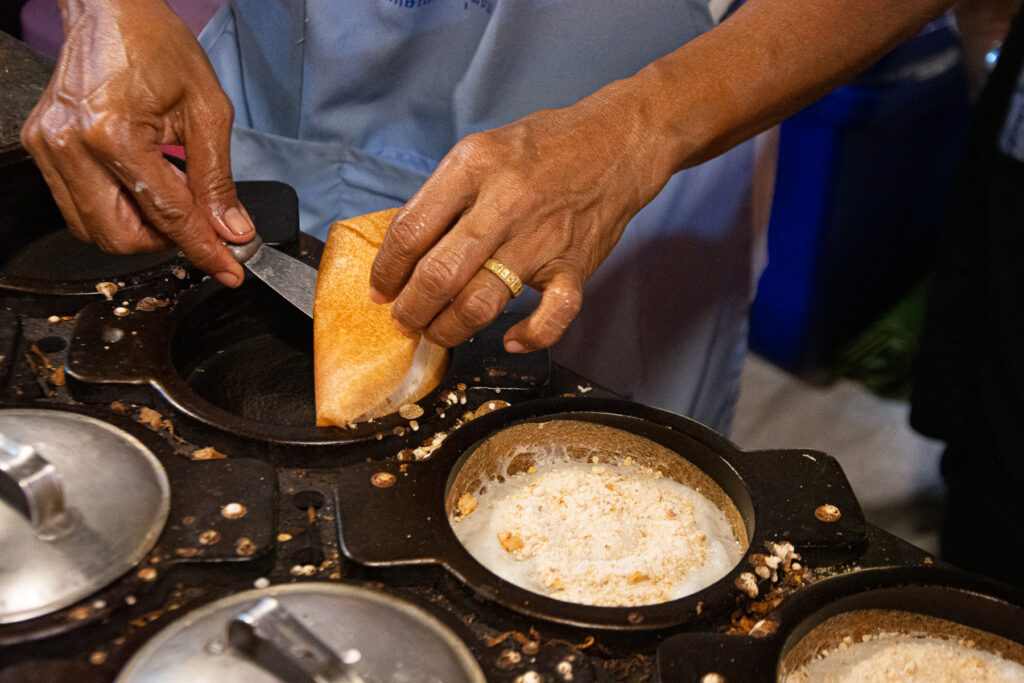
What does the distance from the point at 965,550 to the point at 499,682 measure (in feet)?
5.66

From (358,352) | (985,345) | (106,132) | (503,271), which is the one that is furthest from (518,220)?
(985,345)

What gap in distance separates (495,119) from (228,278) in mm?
658

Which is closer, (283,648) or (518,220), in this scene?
(283,648)

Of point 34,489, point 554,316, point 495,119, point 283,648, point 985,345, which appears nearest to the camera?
point 283,648

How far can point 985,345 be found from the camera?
1.87 m

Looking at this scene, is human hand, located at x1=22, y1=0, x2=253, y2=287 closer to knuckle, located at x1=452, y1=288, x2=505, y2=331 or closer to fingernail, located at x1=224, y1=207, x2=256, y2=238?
fingernail, located at x1=224, y1=207, x2=256, y2=238

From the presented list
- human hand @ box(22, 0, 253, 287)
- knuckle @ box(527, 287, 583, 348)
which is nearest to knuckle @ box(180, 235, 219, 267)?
human hand @ box(22, 0, 253, 287)

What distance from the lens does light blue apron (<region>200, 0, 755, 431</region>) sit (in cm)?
156

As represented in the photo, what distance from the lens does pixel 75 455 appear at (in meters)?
0.90

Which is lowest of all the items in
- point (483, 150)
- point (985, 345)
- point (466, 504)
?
point (985, 345)

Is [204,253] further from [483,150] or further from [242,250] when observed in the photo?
[483,150]

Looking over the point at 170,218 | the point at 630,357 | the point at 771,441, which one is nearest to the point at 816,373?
the point at 771,441

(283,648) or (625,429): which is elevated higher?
(283,648)

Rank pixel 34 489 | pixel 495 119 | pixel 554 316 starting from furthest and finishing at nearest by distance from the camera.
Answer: pixel 495 119 → pixel 554 316 → pixel 34 489
